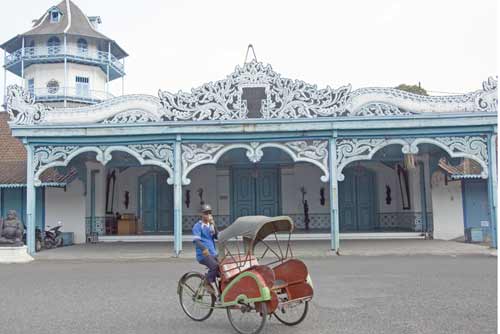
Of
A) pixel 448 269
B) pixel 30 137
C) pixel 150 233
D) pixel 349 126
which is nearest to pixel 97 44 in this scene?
pixel 150 233

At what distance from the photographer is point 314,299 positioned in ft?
27.1

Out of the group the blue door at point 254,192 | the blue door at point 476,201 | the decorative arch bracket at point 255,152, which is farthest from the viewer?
→ the blue door at point 254,192

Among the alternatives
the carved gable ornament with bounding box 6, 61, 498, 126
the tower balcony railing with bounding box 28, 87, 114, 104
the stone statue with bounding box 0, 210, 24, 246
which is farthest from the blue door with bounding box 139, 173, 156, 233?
the tower balcony railing with bounding box 28, 87, 114, 104

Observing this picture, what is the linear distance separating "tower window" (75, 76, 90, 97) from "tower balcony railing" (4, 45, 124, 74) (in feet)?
5.45

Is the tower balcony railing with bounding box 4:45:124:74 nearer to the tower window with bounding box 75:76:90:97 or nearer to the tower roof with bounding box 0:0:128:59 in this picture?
the tower roof with bounding box 0:0:128:59

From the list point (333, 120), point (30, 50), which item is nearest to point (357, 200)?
point (333, 120)

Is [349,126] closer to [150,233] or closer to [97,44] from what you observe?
[150,233]

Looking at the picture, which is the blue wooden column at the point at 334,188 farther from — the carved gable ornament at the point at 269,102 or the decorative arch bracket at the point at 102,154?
the decorative arch bracket at the point at 102,154

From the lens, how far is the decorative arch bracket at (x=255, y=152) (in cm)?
1430

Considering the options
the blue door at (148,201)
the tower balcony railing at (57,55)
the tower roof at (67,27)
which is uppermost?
the tower roof at (67,27)

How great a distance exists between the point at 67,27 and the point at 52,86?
16.4ft

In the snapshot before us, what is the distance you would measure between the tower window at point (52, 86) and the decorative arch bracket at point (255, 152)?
31864 mm

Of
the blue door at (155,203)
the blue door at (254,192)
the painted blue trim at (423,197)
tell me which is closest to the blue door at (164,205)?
the blue door at (155,203)

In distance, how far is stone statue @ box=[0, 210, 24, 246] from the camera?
561 inches
